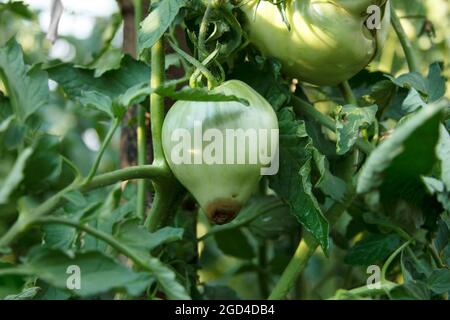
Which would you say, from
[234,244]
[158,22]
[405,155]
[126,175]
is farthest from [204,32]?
[234,244]

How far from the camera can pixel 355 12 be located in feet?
2.32

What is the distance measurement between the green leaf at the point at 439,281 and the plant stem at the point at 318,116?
0.14m

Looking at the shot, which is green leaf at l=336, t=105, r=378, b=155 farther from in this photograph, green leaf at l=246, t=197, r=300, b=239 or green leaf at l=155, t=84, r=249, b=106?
green leaf at l=246, t=197, r=300, b=239

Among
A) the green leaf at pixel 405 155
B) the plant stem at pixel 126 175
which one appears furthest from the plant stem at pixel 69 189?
the green leaf at pixel 405 155

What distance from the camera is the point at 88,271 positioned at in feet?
1.78

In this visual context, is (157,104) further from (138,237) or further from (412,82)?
(412,82)

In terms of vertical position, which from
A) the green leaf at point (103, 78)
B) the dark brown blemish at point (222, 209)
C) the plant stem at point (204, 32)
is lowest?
the dark brown blemish at point (222, 209)

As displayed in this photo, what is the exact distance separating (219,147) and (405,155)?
18 centimetres

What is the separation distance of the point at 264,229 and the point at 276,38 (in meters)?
0.34

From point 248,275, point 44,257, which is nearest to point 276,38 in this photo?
point 44,257

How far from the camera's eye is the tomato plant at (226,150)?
54cm

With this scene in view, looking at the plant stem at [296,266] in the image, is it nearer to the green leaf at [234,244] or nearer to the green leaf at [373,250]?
the green leaf at [373,250]

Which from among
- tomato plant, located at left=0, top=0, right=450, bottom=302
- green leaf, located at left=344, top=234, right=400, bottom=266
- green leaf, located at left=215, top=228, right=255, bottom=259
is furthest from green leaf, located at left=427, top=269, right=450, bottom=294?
green leaf, located at left=215, top=228, right=255, bottom=259

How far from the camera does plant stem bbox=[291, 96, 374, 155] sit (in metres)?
0.74
